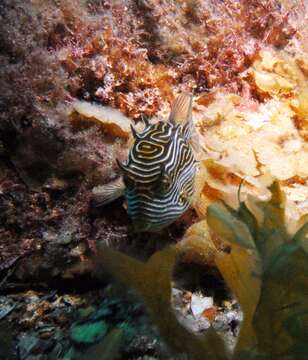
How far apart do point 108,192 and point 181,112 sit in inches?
41.9

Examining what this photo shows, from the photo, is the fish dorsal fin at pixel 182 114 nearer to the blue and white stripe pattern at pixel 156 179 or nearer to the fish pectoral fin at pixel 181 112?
the fish pectoral fin at pixel 181 112

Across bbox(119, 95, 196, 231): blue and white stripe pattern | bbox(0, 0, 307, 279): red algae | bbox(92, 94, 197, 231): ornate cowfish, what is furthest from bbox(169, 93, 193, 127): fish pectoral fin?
bbox(0, 0, 307, 279): red algae

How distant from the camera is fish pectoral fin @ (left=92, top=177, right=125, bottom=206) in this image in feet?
11.4

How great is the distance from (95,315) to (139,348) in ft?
2.04

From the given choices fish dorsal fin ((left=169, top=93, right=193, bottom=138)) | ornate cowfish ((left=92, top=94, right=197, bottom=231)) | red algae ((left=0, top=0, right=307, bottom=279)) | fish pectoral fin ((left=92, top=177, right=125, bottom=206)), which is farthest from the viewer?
red algae ((left=0, top=0, right=307, bottom=279))

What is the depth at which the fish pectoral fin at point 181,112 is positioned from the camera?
3679 millimetres

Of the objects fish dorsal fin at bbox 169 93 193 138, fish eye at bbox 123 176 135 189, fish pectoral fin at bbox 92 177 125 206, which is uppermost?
fish dorsal fin at bbox 169 93 193 138

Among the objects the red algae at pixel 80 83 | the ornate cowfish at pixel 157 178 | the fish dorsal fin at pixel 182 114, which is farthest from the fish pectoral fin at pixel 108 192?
the fish dorsal fin at pixel 182 114

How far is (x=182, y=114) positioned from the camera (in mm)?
3723

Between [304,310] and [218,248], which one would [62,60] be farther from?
[304,310]

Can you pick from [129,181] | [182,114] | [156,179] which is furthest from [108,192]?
[182,114]

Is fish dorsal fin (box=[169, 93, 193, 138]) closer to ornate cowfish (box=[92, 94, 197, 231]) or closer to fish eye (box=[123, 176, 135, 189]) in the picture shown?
ornate cowfish (box=[92, 94, 197, 231])

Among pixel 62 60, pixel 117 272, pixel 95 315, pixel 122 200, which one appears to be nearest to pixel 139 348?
pixel 95 315

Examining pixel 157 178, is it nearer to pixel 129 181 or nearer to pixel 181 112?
pixel 129 181
